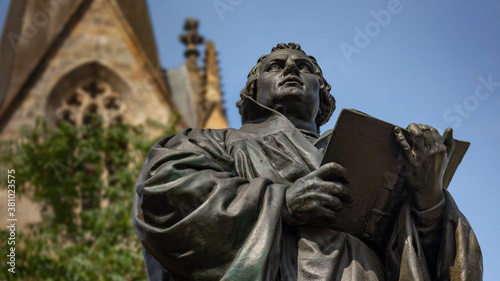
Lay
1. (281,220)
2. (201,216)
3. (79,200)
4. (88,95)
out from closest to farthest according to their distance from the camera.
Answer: (201,216) → (281,220) → (79,200) → (88,95)

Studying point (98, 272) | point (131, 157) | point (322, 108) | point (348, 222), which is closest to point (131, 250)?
point (98, 272)

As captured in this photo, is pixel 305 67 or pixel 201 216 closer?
pixel 201 216

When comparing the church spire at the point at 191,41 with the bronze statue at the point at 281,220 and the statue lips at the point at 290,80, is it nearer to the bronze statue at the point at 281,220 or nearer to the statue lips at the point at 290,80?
the statue lips at the point at 290,80

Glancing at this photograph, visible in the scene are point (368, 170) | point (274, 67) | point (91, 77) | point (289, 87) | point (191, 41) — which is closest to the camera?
point (368, 170)

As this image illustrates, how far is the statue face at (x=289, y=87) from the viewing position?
5.01 metres

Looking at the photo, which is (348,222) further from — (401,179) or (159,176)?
(159,176)

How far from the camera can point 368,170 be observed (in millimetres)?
4223

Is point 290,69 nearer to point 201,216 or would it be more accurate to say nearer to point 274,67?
point 274,67

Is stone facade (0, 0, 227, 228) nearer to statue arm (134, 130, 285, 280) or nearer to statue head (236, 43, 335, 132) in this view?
statue head (236, 43, 335, 132)

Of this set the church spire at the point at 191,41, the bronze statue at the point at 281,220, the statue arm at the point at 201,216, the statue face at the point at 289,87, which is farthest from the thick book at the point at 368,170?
the church spire at the point at 191,41

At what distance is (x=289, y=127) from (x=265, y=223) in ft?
2.90

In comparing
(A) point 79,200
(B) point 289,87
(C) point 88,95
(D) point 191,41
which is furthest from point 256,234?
(D) point 191,41

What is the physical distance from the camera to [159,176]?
4.14m

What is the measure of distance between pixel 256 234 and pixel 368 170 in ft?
1.89
